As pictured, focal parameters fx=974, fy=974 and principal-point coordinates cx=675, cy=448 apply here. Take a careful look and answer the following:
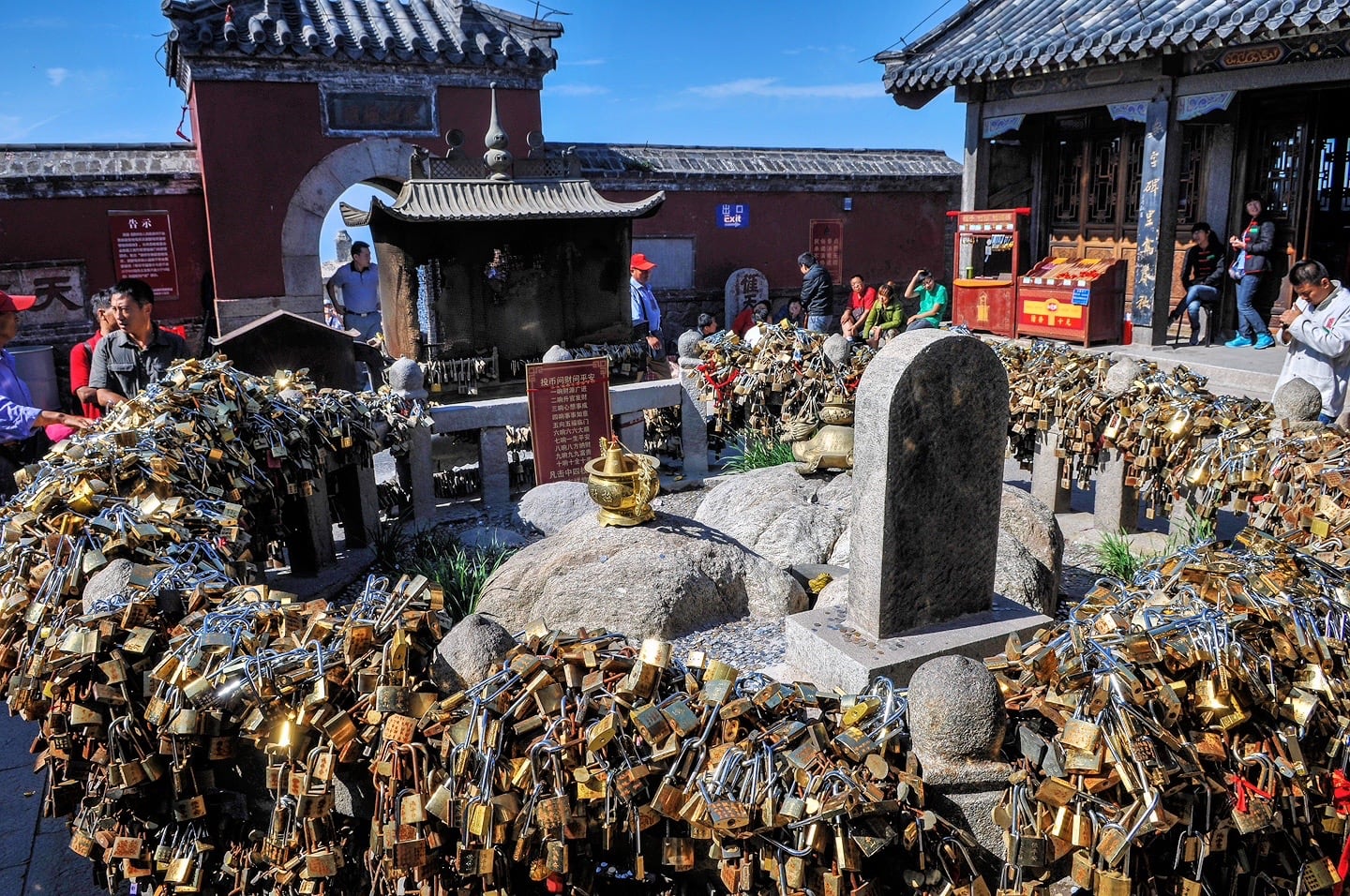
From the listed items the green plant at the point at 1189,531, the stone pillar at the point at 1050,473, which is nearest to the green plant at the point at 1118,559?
the green plant at the point at 1189,531

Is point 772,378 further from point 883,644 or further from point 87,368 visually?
point 87,368

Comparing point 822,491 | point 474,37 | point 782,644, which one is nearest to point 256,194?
point 474,37

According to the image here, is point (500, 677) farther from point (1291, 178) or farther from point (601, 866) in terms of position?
point (1291, 178)

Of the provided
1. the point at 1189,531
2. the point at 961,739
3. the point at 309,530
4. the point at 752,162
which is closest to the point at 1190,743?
the point at 961,739

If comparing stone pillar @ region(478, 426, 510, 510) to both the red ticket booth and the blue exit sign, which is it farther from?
the blue exit sign

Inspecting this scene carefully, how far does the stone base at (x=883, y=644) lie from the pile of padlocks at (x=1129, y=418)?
6.59ft

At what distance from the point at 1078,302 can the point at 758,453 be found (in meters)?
6.04

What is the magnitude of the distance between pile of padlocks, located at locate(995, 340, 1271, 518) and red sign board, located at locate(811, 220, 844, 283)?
37.9 feet

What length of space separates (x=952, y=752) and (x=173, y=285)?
45.7 ft

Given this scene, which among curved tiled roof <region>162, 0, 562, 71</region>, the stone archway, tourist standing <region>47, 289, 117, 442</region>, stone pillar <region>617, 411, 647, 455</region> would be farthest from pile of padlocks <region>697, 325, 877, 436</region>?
curved tiled roof <region>162, 0, 562, 71</region>

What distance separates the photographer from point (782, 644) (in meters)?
4.58

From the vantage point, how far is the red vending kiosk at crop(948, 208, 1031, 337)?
12.4m

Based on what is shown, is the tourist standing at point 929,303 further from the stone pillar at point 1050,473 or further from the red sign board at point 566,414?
the red sign board at point 566,414

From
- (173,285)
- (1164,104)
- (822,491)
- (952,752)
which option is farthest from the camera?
(173,285)
